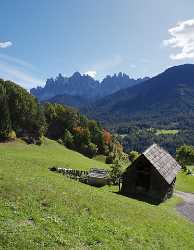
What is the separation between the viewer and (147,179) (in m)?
51.4

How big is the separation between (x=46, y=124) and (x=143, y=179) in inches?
2426

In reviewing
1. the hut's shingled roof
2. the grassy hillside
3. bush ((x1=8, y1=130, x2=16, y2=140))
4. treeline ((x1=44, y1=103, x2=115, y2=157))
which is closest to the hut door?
the hut's shingled roof

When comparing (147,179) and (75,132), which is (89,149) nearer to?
(75,132)

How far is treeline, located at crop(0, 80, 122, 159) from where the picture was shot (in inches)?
3520

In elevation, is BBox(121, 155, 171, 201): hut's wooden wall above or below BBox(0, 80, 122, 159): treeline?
below

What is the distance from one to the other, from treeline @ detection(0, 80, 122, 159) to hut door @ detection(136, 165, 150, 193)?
40001mm

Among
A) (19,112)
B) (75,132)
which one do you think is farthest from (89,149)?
(19,112)

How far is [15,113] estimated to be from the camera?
93.6 m

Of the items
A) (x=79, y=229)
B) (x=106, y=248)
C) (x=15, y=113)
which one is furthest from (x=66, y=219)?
(x=15, y=113)

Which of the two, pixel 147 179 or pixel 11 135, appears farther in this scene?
pixel 11 135

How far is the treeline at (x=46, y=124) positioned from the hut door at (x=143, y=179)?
131 feet

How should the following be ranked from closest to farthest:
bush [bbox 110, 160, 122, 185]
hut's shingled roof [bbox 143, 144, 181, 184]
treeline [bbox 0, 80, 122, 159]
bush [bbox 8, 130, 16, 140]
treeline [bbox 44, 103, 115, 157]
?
hut's shingled roof [bbox 143, 144, 181, 184], bush [bbox 110, 160, 122, 185], bush [bbox 8, 130, 16, 140], treeline [bbox 0, 80, 122, 159], treeline [bbox 44, 103, 115, 157]

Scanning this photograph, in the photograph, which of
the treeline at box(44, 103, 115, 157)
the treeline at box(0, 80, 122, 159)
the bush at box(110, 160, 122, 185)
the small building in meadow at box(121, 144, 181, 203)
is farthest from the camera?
the treeline at box(44, 103, 115, 157)

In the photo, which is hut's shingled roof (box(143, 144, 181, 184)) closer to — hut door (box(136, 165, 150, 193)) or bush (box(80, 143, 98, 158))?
hut door (box(136, 165, 150, 193))
